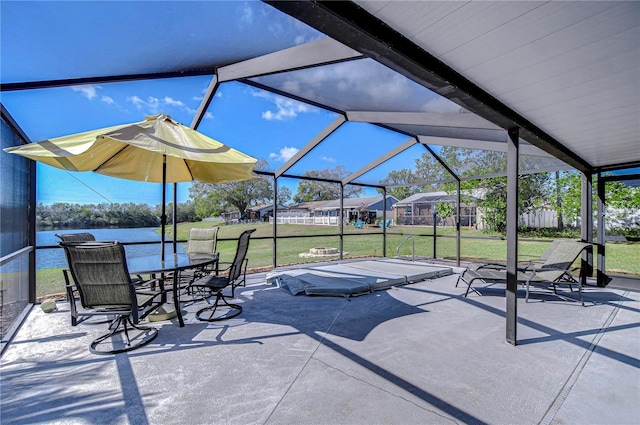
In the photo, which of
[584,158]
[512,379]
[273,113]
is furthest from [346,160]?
[512,379]

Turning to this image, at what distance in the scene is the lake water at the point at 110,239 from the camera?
4367 millimetres

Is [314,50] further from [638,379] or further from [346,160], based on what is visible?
[346,160]

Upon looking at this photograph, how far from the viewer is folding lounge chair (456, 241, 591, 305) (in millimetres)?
4477

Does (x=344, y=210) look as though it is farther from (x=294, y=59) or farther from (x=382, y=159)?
(x=294, y=59)

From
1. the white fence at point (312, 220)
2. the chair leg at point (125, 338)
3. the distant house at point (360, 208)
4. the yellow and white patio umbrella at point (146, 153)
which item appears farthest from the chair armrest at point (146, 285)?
the distant house at point (360, 208)

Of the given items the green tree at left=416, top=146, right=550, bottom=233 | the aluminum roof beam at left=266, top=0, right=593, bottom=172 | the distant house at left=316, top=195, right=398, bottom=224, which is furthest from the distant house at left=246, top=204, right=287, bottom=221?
the aluminum roof beam at left=266, top=0, right=593, bottom=172

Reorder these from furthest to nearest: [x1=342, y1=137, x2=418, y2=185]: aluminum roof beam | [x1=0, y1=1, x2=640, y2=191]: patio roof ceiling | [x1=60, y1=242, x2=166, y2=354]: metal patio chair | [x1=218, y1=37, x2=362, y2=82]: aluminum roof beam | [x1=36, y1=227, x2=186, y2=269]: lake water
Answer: [x1=342, y1=137, x2=418, y2=185]: aluminum roof beam → [x1=36, y1=227, x2=186, y2=269]: lake water → [x1=218, y1=37, x2=362, y2=82]: aluminum roof beam → [x1=60, y1=242, x2=166, y2=354]: metal patio chair → [x1=0, y1=1, x2=640, y2=191]: patio roof ceiling

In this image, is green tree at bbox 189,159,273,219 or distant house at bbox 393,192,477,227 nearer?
distant house at bbox 393,192,477,227

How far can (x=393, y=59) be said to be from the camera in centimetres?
173

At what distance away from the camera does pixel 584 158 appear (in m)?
4.93

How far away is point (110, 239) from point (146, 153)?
6.67ft

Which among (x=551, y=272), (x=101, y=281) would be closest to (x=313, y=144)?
(x=101, y=281)

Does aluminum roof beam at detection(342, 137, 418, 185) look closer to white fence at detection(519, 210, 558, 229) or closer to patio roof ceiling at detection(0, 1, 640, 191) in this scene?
patio roof ceiling at detection(0, 1, 640, 191)

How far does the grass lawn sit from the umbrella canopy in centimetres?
180
